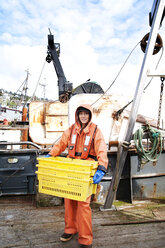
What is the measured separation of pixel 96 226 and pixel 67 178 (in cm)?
131

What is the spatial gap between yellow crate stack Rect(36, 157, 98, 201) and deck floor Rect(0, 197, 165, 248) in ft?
2.62

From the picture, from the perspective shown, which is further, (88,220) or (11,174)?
(11,174)

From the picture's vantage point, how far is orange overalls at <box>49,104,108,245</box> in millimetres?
2204

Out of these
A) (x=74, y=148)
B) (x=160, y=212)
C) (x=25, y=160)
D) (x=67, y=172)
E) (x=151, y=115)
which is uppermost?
(x=151, y=115)

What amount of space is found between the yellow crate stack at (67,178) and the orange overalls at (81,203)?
7.1 inches

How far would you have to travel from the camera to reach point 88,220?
2.22m

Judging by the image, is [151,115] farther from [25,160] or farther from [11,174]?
[11,174]

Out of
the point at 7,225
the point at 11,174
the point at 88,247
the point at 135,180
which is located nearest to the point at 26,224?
the point at 7,225

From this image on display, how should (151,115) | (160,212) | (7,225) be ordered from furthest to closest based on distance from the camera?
(151,115) < (160,212) < (7,225)

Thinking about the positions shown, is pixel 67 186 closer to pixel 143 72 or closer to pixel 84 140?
pixel 84 140

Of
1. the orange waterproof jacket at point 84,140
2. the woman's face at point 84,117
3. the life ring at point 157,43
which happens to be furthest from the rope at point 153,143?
the life ring at point 157,43

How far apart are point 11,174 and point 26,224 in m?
1.47

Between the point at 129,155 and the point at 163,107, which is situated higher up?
the point at 163,107

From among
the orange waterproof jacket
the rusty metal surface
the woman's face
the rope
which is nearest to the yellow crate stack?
the orange waterproof jacket
